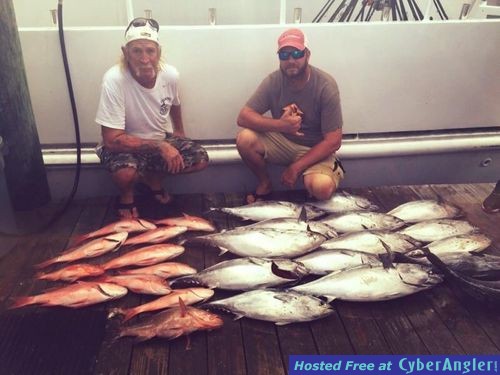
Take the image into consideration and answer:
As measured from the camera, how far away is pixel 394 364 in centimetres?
209

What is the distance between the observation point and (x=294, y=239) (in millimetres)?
2859

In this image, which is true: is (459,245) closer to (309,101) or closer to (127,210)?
(309,101)

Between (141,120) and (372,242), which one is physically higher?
(141,120)

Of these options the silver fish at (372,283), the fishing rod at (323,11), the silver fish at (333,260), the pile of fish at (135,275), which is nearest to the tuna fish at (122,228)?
the pile of fish at (135,275)

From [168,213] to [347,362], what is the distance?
1937mm

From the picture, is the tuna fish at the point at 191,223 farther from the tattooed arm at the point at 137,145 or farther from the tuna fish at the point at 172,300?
the tuna fish at the point at 172,300

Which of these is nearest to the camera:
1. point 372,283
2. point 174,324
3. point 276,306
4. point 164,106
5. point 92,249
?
point 174,324

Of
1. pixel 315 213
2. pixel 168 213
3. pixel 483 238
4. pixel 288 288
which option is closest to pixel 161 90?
pixel 168 213

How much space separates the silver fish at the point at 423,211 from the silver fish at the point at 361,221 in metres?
0.12

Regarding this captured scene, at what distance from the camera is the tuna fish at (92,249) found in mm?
2766

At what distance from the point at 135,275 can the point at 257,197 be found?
1.44 metres

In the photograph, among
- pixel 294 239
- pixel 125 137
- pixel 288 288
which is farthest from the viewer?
pixel 125 137

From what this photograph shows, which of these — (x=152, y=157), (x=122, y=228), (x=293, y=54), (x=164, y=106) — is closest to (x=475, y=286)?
(x=293, y=54)

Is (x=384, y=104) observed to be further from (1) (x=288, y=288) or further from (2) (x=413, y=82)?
(1) (x=288, y=288)
